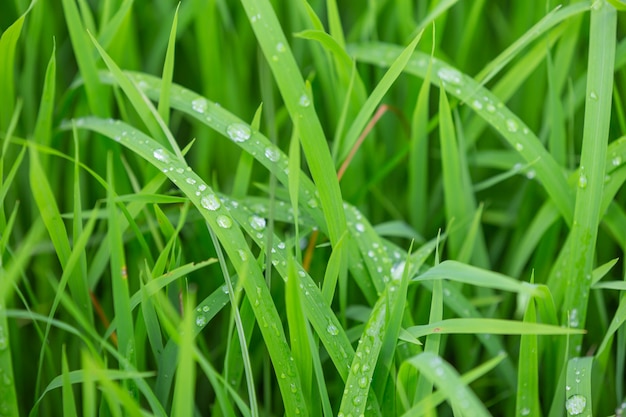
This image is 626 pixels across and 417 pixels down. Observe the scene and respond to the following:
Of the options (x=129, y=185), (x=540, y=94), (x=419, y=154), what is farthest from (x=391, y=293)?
(x=540, y=94)

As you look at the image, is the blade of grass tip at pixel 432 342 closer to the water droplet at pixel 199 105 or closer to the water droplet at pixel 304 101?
the water droplet at pixel 304 101

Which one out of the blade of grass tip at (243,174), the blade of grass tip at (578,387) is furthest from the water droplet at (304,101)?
the blade of grass tip at (578,387)

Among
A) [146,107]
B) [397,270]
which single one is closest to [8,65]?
[146,107]

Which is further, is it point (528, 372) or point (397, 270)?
point (397, 270)

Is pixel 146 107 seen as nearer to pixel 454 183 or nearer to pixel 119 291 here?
pixel 119 291

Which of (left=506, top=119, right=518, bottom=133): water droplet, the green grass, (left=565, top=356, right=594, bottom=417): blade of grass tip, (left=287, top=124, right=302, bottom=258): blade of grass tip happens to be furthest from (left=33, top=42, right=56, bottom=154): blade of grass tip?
(left=565, top=356, right=594, bottom=417): blade of grass tip

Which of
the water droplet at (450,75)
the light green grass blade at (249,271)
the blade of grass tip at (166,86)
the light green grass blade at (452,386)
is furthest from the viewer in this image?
the water droplet at (450,75)
